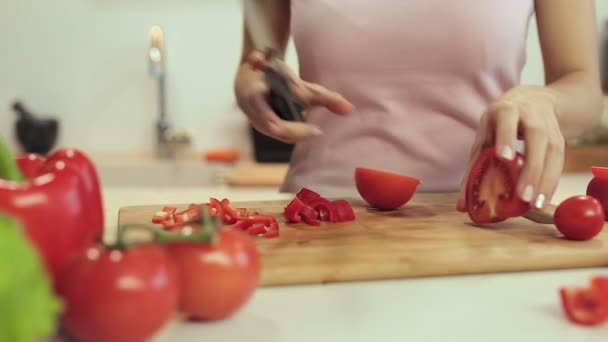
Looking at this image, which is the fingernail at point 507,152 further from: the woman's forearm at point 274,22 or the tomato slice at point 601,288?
the woman's forearm at point 274,22

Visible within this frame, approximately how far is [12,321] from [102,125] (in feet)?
6.38

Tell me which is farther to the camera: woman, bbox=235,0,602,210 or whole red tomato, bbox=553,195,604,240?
woman, bbox=235,0,602,210

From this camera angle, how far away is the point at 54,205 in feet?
1.59

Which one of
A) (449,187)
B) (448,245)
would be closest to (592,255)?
(448,245)

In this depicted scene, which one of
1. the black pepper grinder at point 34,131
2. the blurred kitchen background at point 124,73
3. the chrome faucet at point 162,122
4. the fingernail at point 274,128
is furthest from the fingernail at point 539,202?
the black pepper grinder at point 34,131

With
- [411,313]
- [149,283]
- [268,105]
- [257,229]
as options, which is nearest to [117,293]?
[149,283]

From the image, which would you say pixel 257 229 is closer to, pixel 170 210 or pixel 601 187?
pixel 170 210

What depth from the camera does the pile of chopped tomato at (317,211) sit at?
838 mm

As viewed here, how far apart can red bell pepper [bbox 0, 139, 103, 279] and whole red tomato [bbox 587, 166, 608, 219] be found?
689mm

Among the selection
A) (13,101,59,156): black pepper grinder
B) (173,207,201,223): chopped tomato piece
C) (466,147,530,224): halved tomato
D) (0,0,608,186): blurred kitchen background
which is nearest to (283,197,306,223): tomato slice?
(173,207,201,223): chopped tomato piece

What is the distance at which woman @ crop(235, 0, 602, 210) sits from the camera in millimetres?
1023

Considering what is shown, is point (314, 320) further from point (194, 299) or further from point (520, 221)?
point (520, 221)

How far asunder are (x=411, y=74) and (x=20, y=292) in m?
0.85

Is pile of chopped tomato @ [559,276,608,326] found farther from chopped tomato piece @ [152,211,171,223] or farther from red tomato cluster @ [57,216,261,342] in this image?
chopped tomato piece @ [152,211,171,223]
